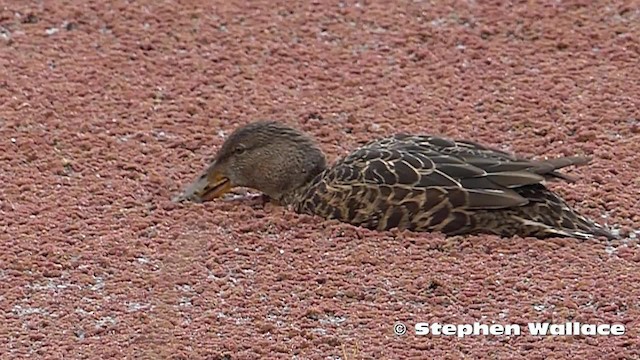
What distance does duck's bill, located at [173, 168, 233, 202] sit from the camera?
7465 mm

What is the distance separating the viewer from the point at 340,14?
9266mm

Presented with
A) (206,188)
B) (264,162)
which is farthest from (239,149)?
(206,188)

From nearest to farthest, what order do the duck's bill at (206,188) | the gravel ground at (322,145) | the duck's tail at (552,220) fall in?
the gravel ground at (322,145) < the duck's tail at (552,220) < the duck's bill at (206,188)

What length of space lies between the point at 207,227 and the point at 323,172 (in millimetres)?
680

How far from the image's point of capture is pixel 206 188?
7582mm

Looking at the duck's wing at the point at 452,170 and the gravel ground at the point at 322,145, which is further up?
the duck's wing at the point at 452,170

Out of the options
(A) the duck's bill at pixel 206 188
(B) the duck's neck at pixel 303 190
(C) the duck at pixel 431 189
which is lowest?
(A) the duck's bill at pixel 206 188

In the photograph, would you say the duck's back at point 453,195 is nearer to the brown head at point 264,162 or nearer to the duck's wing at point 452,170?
the duck's wing at point 452,170

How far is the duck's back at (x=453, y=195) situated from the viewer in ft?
23.2

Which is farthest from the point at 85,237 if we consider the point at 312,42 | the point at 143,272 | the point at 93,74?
the point at 312,42

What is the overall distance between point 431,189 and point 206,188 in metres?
1.05

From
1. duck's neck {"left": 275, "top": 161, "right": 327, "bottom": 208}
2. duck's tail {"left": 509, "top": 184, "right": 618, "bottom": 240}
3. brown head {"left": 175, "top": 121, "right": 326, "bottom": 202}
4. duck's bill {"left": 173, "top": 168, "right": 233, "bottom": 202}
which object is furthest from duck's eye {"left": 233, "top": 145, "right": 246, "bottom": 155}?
duck's tail {"left": 509, "top": 184, "right": 618, "bottom": 240}

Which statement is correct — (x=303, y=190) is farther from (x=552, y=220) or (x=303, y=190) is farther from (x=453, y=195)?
(x=552, y=220)

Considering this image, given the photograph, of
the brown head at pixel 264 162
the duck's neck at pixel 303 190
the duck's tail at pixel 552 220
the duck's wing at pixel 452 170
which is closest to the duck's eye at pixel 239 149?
the brown head at pixel 264 162
